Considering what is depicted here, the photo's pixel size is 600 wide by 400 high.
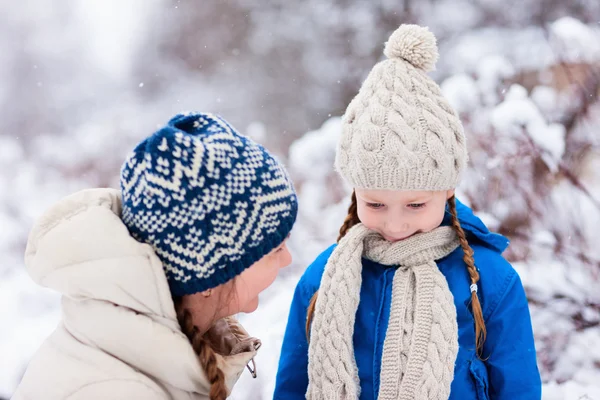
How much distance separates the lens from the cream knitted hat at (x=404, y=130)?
1.32m

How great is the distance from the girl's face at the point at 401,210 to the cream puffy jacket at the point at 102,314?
0.57 metres

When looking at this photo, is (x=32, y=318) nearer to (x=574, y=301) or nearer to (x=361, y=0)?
(x=361, y=0)

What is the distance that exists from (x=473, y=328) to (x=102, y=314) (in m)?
0.87

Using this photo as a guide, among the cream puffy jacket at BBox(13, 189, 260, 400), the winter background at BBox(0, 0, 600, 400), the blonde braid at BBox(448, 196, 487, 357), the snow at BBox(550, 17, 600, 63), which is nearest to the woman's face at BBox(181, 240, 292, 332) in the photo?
the cream puffy jacket at BBox(13, 189, 260, 400)

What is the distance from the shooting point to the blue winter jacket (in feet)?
4.47

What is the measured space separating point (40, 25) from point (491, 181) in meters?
1.82

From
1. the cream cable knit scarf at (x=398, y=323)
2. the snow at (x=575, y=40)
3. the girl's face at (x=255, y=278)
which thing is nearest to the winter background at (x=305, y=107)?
the snow at (x=575, y=40)

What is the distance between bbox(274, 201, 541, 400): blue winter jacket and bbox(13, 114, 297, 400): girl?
471 millimetres

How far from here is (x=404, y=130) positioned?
1.32 meters

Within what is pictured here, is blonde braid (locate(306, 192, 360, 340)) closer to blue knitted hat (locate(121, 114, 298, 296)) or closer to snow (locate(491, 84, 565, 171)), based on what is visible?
blue knitted hat (locate(121, 114, 298, 296))

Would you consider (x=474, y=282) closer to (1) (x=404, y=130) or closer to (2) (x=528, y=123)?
(1) (x=404, y=130)

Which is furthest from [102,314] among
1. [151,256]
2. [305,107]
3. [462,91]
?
[462,91]

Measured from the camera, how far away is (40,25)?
2264 millimetres

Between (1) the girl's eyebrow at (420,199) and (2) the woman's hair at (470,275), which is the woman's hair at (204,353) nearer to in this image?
(2) the woman's hair at (470,275)
